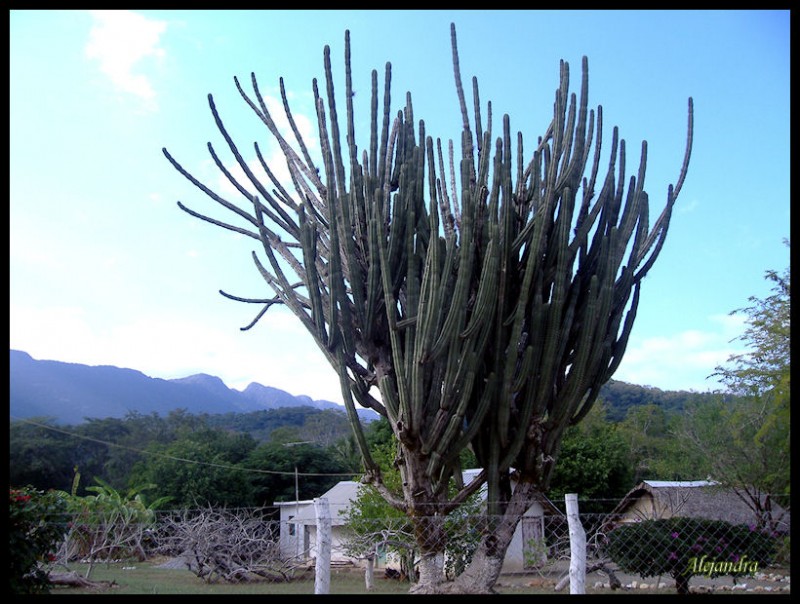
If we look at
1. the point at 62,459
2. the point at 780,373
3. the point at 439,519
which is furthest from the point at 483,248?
the point at 62,459

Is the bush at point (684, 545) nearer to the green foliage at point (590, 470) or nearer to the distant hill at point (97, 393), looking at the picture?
the green foliage at point (590, 470)

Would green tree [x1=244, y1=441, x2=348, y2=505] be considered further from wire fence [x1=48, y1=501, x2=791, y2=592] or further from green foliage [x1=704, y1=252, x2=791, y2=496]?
green foliage [x1=704, y1=252, x2=791, y2=496]

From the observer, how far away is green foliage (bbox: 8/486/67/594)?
703cm

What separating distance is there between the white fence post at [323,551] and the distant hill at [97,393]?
8968 centimetres

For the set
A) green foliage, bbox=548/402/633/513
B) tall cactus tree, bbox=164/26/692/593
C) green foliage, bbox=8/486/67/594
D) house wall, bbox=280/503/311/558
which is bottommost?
house wall, bbox=280/503/311/558

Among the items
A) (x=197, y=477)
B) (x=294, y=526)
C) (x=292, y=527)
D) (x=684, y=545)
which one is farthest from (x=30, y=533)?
(x=197, y=477)

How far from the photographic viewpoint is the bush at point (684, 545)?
10070 millimetres

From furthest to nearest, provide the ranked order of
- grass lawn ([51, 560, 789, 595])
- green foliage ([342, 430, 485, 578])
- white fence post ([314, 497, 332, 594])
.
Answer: grass lawn ([51, 560, 789, 595]), green foliage ([342, 430, 485, 578]), white fence post ([314, 497, 332, 594])

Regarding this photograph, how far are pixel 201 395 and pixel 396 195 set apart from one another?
→ 12675 cm

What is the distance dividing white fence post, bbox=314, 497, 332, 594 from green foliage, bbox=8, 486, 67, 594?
317 cm

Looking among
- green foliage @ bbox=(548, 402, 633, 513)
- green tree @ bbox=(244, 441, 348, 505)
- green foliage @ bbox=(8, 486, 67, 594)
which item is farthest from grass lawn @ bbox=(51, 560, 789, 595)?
green tree @ bbox=(244, 441, 348, 505)

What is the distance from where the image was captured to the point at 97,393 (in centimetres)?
11262

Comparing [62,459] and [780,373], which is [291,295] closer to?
[780,373]

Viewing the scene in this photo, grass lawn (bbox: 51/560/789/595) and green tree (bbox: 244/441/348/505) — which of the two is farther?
green tree (bbox: 244/441/348/505)
